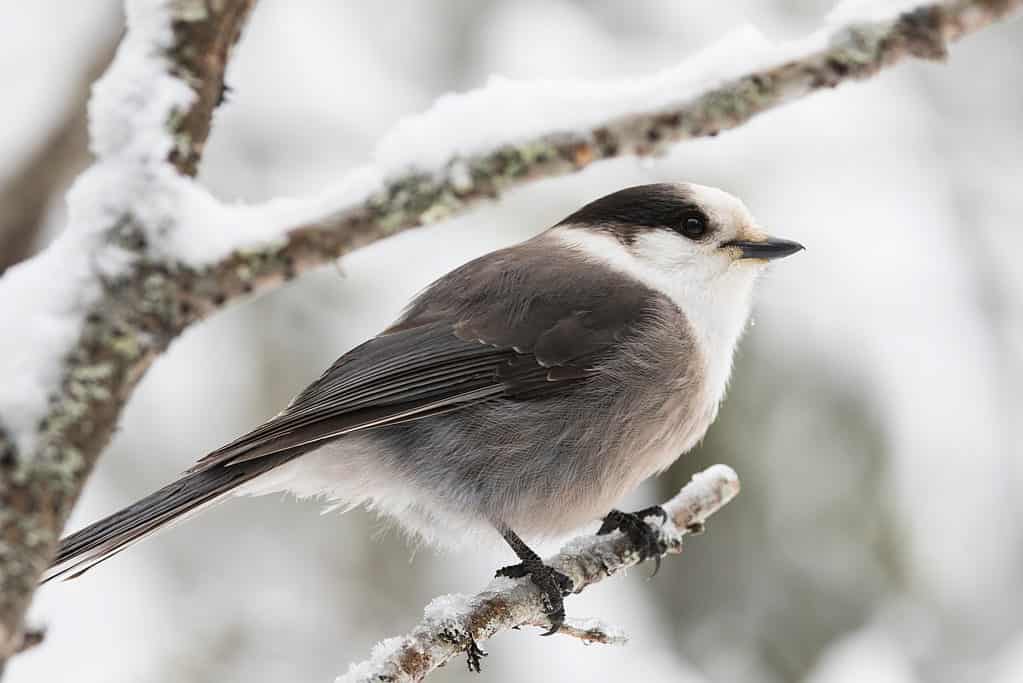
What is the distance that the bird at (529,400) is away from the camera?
3033 mm

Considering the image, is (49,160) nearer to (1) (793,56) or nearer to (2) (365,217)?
(2) (365,217)

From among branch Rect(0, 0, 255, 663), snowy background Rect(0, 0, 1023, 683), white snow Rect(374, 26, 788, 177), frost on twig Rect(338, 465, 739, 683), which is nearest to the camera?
branch Rect(0, 0, 255, 663)

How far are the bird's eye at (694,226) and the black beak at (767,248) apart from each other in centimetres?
7

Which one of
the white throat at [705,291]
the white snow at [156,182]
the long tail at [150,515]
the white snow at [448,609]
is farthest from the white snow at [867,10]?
the long tail at [150,515]

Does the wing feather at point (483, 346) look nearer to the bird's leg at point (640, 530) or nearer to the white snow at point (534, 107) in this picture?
the bird's leg at point (640, 530)

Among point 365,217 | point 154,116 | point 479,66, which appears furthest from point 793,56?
point 479,66

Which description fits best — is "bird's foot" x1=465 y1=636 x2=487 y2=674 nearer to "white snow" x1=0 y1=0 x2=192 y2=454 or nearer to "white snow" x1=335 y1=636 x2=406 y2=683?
"white snow" x1=335 y1=636 x2=406 y2=683

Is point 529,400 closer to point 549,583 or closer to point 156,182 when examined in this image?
point 549,583

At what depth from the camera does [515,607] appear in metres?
2.70

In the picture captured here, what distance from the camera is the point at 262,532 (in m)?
5.22

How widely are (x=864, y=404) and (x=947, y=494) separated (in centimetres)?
51

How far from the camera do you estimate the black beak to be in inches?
129

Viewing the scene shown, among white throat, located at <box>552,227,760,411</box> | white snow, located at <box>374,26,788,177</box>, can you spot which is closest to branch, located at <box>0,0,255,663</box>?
white snow, located at <box>374,26,788,177</box>

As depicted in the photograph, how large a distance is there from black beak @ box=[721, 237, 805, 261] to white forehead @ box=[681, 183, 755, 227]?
0.06 metres
